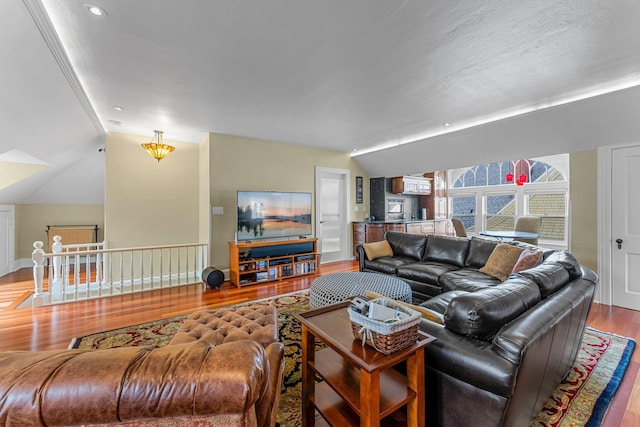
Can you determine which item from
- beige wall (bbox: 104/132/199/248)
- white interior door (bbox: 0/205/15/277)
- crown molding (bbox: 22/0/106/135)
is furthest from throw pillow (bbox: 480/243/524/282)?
white interior door (bbox: 0/205/15/277)

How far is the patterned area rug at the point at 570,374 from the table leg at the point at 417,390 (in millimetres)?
714

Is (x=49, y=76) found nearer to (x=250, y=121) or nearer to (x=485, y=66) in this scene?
(x=250, y=121)

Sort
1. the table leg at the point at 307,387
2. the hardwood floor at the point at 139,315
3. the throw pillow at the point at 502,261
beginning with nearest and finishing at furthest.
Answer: the table leg at the point at 307,387 → the hardwood floor at the point at 139,315 → the throw pillow at the point at 502,261

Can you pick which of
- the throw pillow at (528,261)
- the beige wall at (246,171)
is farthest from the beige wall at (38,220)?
the throw pillow at (528,261)

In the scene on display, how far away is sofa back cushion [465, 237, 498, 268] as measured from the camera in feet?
11.0

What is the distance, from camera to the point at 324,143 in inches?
205

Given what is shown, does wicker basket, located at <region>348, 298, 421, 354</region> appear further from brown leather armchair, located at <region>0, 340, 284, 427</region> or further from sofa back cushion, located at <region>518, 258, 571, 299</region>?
sofa back cushion, located at <region>518, 258, 571, 299</region>

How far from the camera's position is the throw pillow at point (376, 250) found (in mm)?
4074

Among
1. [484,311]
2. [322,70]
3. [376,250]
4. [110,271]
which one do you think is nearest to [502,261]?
[376,250]

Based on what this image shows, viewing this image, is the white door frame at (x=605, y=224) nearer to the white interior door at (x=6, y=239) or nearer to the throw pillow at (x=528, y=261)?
the throw pillow at (x=528, y=261)

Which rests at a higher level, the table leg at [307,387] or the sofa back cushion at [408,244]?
the sofa back cushion at [408,244]

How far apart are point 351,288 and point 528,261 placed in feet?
5.92

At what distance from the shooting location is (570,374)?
2004 millimetres

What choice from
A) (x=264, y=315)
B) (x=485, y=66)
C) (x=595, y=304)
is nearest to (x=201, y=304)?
(x=264, y=315)
